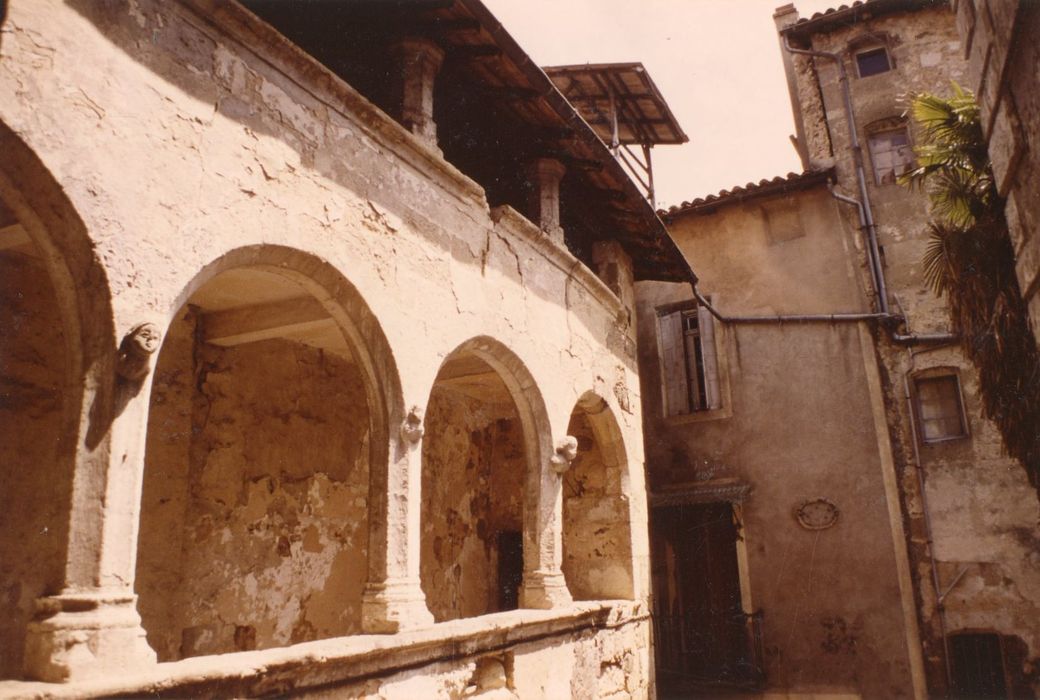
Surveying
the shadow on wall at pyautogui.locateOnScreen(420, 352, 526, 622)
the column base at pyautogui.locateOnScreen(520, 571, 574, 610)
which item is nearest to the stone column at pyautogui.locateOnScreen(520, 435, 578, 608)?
the column base at pyautogui.locateOnScreen(520, 571, 574, 610)

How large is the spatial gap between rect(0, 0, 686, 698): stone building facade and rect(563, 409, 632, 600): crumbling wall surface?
24 millimetres

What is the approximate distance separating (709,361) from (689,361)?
0.38m

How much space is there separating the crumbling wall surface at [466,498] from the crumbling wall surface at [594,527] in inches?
33.8

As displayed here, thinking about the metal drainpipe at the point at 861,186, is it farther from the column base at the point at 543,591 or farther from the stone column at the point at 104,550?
the stone column at the point at 104,550

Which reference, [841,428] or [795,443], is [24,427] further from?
[841,428]

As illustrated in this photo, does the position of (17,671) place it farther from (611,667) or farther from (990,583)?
(990,583)

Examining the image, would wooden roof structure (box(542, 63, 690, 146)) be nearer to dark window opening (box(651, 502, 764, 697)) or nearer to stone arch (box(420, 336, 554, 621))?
stone arch (box(420, 336, 554, 621))

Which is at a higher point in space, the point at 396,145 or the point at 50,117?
the point at 396,145

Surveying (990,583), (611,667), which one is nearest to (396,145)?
(611,667)

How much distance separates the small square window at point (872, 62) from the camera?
1242 cm

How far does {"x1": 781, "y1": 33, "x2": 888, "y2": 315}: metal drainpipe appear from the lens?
11.0 metres

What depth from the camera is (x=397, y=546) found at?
175 inches

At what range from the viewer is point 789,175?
11695mm

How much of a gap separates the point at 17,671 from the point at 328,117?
363 cm
